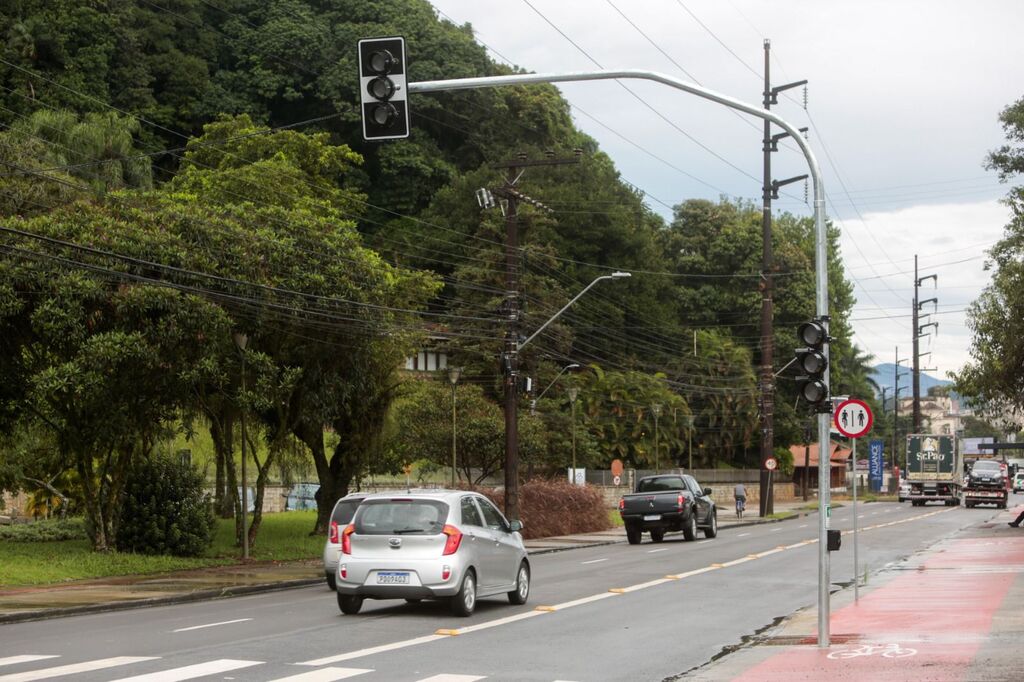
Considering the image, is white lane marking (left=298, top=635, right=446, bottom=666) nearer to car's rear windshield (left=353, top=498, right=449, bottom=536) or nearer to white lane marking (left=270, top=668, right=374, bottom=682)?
white lane marking (left=270, top=668, right=374, bottom=682)

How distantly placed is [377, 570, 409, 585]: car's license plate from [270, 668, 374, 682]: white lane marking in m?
4.19

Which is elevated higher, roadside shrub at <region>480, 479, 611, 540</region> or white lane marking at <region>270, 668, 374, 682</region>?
white lane marking at <region>270, 668, 374, 682</region>

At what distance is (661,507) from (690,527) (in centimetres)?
138

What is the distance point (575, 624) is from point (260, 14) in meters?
68.0

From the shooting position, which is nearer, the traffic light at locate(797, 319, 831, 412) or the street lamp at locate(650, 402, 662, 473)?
the traffic light at locate(797, 319, 831, 412)

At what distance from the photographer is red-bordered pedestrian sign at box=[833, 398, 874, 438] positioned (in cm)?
1930

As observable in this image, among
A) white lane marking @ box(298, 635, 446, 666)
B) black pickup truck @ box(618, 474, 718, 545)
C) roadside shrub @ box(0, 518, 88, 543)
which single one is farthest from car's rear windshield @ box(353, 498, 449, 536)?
black pickup truck @ box(618, 474, 718, 545)

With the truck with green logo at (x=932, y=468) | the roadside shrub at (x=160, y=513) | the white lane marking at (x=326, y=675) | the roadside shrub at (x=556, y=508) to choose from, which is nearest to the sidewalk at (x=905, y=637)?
the white lane marking at (x=326, y=675)

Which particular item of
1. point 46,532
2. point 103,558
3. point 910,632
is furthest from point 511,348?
point 910,632

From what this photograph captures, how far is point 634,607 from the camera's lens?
18.5 metres

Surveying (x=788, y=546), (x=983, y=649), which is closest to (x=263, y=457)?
(x=788, y=546)

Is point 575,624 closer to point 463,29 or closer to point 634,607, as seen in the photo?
point 634,607

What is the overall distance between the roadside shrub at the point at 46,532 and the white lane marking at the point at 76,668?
1957 cm

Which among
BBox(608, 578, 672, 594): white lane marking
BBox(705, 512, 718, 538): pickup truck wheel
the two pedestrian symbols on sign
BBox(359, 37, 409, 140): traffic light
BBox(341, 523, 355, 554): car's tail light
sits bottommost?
BBox(705, 512, 718, 538): pickup truck wheel
